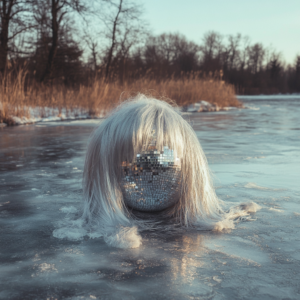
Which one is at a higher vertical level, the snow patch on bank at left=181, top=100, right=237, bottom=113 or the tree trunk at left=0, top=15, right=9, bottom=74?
the tree trunk at left=0, top=15, right=9, bottom=74

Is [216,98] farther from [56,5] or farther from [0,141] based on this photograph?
[0,141]

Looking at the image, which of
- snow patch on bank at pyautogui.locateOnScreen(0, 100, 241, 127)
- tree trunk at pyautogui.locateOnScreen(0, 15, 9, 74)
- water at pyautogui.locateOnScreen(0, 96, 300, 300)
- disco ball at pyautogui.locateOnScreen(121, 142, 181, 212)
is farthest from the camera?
tree trunk at pyautogui.locateOnScreen(0, 15, 9, 74)

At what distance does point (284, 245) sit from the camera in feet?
7.01

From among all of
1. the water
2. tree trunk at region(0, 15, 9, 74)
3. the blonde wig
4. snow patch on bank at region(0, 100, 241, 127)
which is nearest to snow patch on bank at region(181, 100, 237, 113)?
snow patch on bank at region(0, 100, 241, 127)

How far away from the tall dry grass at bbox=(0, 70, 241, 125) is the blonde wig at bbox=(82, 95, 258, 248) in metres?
3.26

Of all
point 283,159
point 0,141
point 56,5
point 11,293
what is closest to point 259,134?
point 283,159

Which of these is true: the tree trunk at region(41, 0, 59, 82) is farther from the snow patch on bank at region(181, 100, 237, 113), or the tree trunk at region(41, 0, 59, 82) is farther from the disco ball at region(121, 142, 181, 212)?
the disco ball at region(121, 142, 181, 212)

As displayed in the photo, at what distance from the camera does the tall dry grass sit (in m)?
10.9

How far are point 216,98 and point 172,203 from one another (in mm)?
17105

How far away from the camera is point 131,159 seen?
8.16ft

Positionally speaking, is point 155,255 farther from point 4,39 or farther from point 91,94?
point 4,39

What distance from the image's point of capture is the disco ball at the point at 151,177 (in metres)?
2.47

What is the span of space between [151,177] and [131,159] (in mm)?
167

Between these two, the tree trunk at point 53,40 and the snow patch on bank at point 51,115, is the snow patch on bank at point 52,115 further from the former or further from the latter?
the tree trunk at point 53,40
